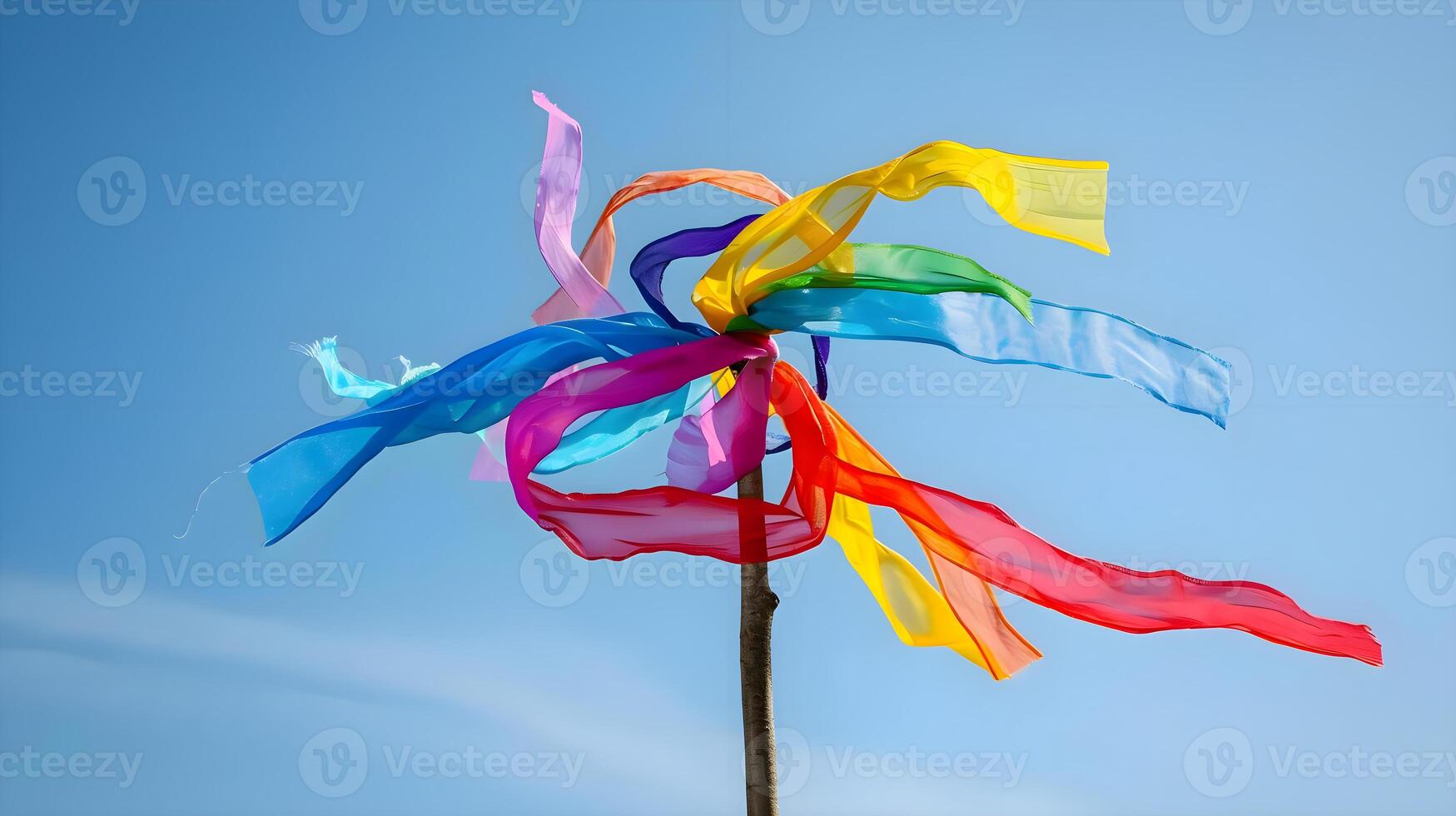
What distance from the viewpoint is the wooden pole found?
87.4 inches

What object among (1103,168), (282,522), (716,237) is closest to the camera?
(1103,168)

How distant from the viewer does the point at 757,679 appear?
7.41 ft

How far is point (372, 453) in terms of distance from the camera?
2.18 metres

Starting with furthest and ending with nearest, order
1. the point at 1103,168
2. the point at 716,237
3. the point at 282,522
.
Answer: the point at 716,237, the point at 282,522, the point at 1103,168

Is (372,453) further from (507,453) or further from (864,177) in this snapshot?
(864,177)

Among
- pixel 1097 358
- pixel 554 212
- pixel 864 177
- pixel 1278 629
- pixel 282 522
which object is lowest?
pixel 1278 629

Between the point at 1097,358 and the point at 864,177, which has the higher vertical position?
the point at 864,177

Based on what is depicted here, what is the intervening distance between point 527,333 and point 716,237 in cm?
39

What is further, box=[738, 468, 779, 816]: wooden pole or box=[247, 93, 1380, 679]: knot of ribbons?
box=[738, 468, 779, 816]: wooden pole

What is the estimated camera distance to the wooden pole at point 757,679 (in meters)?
2.22

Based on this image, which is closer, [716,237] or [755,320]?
[755,320]

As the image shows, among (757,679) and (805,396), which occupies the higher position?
(805,396)

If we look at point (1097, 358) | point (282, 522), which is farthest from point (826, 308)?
point (282, 522)

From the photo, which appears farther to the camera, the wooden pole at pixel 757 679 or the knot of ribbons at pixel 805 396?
the wooden pole at pixel 757 679
